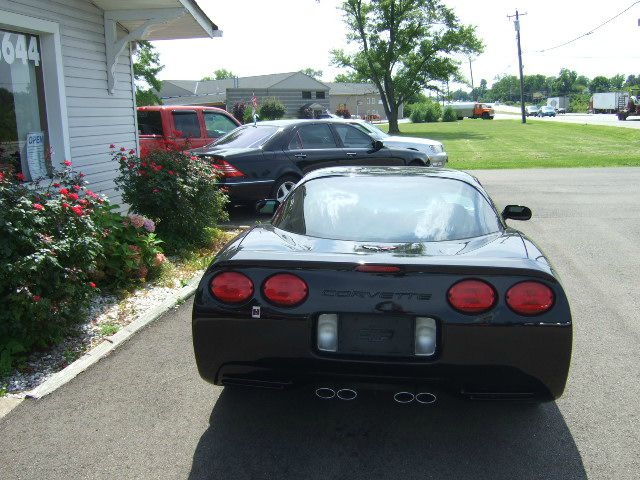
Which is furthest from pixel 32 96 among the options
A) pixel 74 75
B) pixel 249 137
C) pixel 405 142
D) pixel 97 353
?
pixel 405 142

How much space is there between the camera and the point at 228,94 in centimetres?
6347

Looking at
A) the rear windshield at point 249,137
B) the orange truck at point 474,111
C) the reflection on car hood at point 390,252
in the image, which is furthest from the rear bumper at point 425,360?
the orange truck at point 474,111

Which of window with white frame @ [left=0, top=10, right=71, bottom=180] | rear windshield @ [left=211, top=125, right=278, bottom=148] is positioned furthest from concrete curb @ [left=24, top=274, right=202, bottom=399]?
rear windshield @ [left=211, top=125, right=278, bottom=148]

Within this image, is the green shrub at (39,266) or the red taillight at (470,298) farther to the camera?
the green shrub at (39,266)

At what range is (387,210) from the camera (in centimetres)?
407

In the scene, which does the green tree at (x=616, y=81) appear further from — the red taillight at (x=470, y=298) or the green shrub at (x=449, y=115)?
the red taillight at (x=470, y=298)

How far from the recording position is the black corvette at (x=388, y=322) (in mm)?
3109

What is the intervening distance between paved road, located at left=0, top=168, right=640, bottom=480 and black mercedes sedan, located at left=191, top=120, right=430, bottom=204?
17.3ft

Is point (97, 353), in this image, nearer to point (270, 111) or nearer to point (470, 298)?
point (470, 298)

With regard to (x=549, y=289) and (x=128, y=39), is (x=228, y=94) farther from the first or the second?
(x=549, y=289)

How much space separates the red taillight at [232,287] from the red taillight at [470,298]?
1.01m

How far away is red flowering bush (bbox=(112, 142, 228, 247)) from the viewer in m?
7.33

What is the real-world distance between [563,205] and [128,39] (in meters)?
7.89

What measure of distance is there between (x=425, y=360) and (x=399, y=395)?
245 mm
